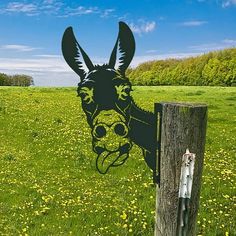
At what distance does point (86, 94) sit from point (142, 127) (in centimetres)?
62

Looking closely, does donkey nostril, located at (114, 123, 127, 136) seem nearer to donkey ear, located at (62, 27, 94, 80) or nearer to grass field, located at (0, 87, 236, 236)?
donkey ear, located at (62, 27, 94, 80)

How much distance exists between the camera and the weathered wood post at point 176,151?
11.6 feet

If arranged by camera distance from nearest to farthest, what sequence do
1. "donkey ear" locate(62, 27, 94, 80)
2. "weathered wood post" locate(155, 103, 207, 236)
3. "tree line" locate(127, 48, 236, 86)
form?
"donkey ear" locate(62, 27, 94, 80)
"weathered wood post" locate(155, 103, 207, 236)
"tree line" locate(127, 48, 236, 86)

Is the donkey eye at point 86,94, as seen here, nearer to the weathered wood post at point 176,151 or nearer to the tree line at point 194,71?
the weathered wood post at point 176,151

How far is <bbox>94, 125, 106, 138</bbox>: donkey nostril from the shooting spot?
11.0 feet

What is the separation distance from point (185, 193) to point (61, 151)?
38.2ft

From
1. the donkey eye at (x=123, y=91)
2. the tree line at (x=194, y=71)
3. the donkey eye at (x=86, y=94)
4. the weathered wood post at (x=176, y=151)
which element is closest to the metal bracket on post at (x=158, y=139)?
the weathered wood post at (x=176, y=151)

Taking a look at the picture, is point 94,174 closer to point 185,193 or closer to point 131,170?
point 131,170

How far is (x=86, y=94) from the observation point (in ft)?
10.7

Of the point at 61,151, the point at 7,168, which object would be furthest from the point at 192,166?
the point at 61,151

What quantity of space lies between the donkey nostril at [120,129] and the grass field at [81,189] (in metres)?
5.17

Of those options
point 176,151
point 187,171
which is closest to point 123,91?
point 176,151

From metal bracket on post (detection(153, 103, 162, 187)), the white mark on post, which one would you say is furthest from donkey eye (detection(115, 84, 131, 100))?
the white mark on post

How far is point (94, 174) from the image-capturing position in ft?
40.2
